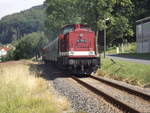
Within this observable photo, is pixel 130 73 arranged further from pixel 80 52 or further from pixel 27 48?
pixel 27 48

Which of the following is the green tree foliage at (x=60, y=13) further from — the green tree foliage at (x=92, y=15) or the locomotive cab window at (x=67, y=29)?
the locomotive cab window at (x=67, y=29)

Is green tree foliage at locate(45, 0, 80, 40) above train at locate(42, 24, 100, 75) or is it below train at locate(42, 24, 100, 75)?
above

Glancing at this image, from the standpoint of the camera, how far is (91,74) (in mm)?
24734

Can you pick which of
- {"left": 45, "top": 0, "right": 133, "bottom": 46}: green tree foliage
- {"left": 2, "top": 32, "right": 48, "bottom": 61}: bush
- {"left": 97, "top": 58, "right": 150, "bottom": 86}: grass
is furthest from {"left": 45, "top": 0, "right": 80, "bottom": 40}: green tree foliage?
{"left": 97, "top": 58, "right": 150, "bottom": 86}: grass

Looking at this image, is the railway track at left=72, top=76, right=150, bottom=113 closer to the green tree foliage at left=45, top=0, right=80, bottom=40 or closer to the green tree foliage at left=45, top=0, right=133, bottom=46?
the green tree foliage at left=45, top=0, right=133, bottom=46

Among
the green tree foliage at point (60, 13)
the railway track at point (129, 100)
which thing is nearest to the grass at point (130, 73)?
the railway track at point (129, 100)

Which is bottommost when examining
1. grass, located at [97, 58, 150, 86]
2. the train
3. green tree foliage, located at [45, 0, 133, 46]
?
grass, located at [97, 58, 150, 86]

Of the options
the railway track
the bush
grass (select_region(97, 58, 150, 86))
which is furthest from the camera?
the bush

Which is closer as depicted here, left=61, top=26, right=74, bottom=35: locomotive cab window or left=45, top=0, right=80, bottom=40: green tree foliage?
left=61, top=26, right=74, bottom=35: locomotive cab window

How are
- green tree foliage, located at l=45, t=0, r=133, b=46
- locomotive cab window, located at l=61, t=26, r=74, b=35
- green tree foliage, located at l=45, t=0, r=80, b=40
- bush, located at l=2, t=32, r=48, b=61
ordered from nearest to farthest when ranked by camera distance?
locomotive cab window, located at l=61, t=26, r=74, b=35 < green tree foliage, located at l=45, t=0, r=133, b=46 < green tree foliage, located at l=45, t=0, r=80, b=40 < bush, located at l=2, t=32, r=48, b=61

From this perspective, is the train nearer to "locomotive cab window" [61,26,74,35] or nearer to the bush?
"locomotive cab window" [61,26,74,35]

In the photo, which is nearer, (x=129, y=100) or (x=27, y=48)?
(x=129, y=100)

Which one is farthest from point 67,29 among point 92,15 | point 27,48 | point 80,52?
point 27,48

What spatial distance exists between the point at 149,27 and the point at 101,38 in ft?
103
